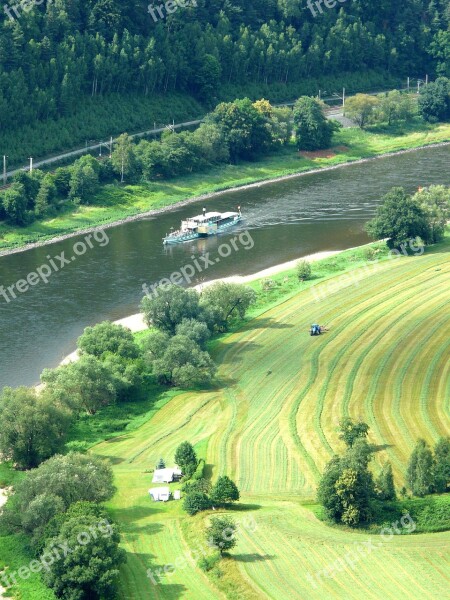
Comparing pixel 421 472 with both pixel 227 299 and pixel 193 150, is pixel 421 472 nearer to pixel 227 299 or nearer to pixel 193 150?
pixel 227 299

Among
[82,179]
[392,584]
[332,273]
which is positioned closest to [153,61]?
[82,179]

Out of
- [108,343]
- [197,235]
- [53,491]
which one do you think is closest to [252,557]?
[53,491]

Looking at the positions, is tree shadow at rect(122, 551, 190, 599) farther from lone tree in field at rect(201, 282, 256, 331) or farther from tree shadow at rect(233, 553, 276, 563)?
lone tree in field at rect(201, 282, 256, 331)

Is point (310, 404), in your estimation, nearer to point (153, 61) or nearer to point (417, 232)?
point (417, 232)

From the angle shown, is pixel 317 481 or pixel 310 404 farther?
pixel 310 404

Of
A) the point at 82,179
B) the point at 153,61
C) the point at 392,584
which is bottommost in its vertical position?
the point at 392,584

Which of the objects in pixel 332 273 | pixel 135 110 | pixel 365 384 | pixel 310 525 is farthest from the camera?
pixel 135 110

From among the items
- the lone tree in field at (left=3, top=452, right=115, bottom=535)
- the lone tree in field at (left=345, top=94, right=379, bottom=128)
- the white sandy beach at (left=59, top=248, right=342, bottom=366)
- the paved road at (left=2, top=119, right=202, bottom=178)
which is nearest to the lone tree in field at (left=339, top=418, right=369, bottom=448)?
the lone tree in field at (left=3, top=452, right=115, bottom=535)
